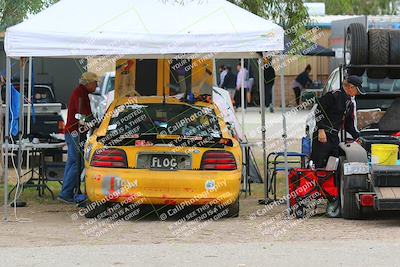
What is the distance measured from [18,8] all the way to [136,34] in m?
5.51

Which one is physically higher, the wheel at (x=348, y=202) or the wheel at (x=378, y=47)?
the wheel at (x=378, y=47)

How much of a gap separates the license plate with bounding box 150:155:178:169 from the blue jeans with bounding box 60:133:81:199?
2.15 meters

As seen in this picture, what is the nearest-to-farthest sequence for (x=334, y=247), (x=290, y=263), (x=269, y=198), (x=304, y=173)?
(x=290, y=263), (x=334, y=247), (x=304, y=173), (x=269, y=198)

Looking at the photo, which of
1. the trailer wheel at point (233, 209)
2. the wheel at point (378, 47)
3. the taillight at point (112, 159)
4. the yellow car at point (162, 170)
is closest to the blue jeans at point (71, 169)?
the yellow car at point (162, 170)

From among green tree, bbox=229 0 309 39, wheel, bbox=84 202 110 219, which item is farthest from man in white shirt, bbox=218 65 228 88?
wheel, bbox=84 202 110 219

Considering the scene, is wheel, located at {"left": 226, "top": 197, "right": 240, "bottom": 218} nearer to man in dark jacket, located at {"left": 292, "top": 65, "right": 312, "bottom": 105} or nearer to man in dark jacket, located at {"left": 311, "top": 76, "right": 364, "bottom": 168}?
man in dark jacket, located at {"left": 311, "top": 76, "right": 364, "bottom": 168}

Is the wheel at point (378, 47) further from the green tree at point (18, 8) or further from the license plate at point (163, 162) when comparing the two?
the green tree at point (18, 8)

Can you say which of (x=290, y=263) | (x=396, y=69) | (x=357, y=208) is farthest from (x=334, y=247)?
(x=396, y=69)

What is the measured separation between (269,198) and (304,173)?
76.0 inches

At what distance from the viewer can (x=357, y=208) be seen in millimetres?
11305

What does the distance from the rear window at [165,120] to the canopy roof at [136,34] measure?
1036 millimetres

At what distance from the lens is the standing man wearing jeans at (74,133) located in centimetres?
1318

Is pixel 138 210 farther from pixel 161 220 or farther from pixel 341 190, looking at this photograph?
pixel 341 190

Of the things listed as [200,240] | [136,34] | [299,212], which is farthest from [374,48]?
[200,240]
